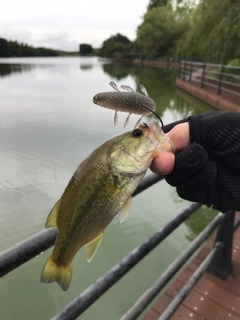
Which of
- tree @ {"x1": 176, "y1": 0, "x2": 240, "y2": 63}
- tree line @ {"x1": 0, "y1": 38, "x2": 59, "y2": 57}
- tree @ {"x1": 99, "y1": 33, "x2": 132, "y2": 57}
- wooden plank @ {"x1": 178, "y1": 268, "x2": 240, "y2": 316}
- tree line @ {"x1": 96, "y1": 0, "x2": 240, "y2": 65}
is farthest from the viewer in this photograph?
tree @ {"x1": 99, "y1": 33, "x2": 132, "y2": 57}

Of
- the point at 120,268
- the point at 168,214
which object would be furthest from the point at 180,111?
the point at 120,268

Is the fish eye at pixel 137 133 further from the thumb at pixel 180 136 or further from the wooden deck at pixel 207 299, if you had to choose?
the wooden deck at pixel 207 299

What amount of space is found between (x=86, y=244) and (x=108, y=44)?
53133 millimetres

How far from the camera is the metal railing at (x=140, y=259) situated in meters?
0.97

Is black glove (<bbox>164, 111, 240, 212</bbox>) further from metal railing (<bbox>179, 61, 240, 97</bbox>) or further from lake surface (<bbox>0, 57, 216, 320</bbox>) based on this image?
metal railing (<bbox>179, 61, 240, 97</bbox>)

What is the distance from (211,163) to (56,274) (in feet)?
1.86

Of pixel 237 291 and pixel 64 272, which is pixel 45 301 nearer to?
pixel 237 291

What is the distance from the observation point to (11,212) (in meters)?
2.91

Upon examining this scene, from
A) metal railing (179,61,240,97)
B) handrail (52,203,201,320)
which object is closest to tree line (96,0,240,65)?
metal railing (179,61,240,97)

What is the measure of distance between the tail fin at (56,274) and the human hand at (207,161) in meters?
0.39

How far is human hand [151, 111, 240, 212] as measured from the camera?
3.08 feet

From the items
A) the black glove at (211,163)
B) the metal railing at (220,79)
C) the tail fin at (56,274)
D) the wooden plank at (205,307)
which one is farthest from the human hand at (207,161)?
the metal railing at (220,79)

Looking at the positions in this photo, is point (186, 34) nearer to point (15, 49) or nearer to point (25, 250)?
point (15, 49)

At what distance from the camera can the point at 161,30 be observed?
37.5 metres
